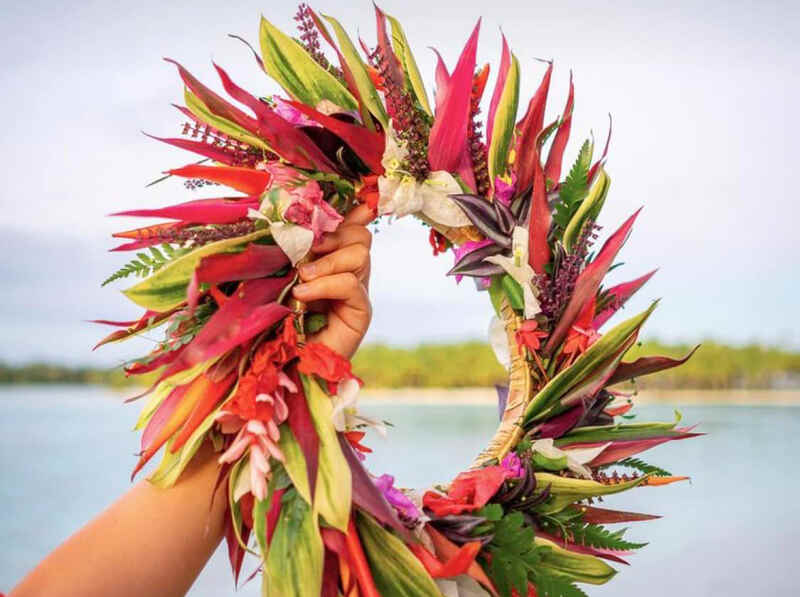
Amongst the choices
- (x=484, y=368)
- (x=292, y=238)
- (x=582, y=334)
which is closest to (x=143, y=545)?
(x=292, y=238)

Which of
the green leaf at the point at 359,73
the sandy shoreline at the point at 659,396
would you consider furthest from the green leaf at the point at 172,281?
the sandy shoreline at the point at 659,396

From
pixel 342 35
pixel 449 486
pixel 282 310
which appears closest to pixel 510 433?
pixel 449 486

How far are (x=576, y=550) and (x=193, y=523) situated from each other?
1.51ft

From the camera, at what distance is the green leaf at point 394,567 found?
2.93ft

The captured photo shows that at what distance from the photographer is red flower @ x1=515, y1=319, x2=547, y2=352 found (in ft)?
3.51

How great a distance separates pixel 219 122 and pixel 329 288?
0.25 m

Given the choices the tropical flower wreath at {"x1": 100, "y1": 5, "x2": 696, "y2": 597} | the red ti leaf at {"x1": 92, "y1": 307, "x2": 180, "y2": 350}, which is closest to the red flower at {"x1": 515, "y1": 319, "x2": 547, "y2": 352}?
the tropical flower wreath at {"x1": 100, "y1": 5, "x2": 696, "y2": 597}

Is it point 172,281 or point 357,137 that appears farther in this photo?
point 357,137

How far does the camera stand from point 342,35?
1.02 meters

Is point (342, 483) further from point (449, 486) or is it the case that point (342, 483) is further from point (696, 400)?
point (696, 400)

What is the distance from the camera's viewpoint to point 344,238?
0.98 metres

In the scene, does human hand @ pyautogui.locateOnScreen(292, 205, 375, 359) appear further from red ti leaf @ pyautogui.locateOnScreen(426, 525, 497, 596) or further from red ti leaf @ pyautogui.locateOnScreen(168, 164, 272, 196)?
red ti leaf @ pyautogui.locateOnScreen(426, 525, 497, 596)

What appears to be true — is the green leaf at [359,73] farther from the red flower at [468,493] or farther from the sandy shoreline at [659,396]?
the sandy shoreline at [659,396]

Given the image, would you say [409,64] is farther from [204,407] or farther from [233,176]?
[204,407]
